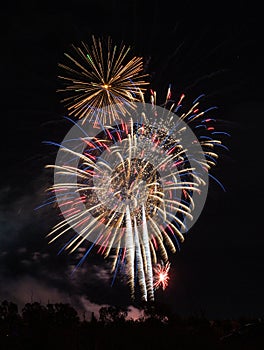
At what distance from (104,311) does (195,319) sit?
8730 mm

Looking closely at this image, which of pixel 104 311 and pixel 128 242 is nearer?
pixel 128 242

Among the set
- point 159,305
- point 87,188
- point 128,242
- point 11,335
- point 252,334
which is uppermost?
point 87,188

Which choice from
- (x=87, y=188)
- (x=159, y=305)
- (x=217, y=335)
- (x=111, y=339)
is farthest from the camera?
(x=159, y=305)

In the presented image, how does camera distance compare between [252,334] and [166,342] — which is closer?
[166,342]

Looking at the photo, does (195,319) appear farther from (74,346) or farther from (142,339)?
(74,346)

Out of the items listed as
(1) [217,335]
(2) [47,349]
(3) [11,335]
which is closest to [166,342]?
(1) [217,335]

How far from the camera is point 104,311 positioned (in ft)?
118

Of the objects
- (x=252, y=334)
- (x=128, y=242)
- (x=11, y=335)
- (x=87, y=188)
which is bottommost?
(x=252, y=334)

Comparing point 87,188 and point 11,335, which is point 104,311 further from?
point 11,335

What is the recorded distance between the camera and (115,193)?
96.8 ft

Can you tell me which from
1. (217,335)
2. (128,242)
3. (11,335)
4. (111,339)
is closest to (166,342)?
(111,339)

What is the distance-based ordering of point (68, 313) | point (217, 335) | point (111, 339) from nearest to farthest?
point (111, 339), point (217, 335), point (68, 313)

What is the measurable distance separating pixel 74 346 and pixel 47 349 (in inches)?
49.5

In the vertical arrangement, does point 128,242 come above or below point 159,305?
above
